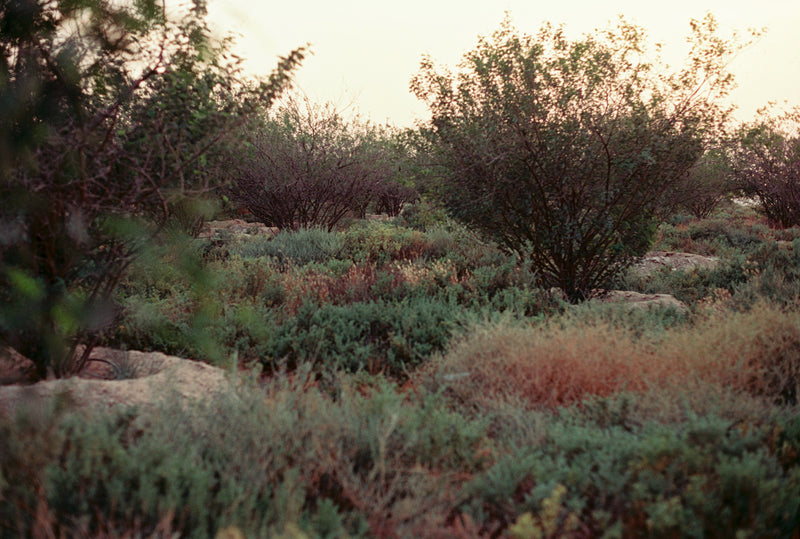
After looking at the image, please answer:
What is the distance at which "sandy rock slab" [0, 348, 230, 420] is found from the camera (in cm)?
319

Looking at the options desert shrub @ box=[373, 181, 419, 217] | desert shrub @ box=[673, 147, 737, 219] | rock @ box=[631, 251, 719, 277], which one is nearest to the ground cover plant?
rock @ box=[631, 251, 719, 277]

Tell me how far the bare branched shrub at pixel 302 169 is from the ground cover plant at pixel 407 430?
24.2ft

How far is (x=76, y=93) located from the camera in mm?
3633

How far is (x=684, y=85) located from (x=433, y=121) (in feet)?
9.74

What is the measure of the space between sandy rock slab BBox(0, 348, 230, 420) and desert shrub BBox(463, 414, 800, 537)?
162 cm

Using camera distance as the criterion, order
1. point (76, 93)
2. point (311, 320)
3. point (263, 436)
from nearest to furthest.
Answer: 1. point (263, 436)
2. point (76, 93)
3. point (311, 320)

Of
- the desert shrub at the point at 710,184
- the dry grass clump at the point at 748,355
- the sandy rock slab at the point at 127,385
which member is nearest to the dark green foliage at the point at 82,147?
the sandy rock slab at the point at 127,385

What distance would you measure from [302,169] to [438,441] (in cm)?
1053

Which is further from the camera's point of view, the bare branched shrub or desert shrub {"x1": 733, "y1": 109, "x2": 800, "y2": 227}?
desert shrub {"x1": 733, "y1": 109, "x2": 800, "y2": 227}

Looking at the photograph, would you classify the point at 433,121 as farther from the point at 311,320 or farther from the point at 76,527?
the point at 76,527

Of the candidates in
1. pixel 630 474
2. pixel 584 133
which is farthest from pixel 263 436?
pixel 584 133

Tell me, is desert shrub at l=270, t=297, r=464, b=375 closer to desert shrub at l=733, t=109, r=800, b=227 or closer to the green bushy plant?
the green bushy plant

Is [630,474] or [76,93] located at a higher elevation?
[76,93]

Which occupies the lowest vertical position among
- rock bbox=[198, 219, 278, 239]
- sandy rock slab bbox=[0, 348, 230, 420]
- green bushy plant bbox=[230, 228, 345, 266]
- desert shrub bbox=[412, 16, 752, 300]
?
sandy rock slab bbox=[0, 348, 230, 420]
